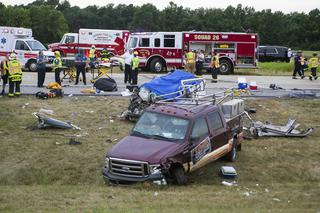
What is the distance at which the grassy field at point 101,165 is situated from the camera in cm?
973

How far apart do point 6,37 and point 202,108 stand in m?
23.7

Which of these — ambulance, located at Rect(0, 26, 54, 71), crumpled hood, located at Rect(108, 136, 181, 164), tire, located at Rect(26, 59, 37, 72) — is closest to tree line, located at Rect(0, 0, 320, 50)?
ambulance, located at Rect(0, 26, 54, 71)

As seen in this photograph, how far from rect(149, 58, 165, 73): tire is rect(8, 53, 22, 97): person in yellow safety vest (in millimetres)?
13841

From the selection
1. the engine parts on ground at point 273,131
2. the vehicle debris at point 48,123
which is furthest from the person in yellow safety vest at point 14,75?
the engine parts on ground at point 273,131

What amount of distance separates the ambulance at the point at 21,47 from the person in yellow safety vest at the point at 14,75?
11.2m

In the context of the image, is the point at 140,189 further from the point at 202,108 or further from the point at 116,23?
the point at 116,23

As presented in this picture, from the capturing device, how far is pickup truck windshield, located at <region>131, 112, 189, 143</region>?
477 inches

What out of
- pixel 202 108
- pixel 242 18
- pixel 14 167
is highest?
pixel 242 18

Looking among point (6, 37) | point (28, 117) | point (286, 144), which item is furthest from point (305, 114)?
point (6, 37)

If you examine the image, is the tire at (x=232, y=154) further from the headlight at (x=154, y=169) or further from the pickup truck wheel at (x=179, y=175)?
the headlight at (x=154, y=169)

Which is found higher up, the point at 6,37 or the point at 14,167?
the point at 6,37

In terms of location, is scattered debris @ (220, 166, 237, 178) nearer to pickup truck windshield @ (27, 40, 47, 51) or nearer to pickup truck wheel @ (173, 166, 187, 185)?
pickup truck wheel @ (173, 166, 187, 185)

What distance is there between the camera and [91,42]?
142ft

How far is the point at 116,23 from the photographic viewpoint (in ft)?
332
